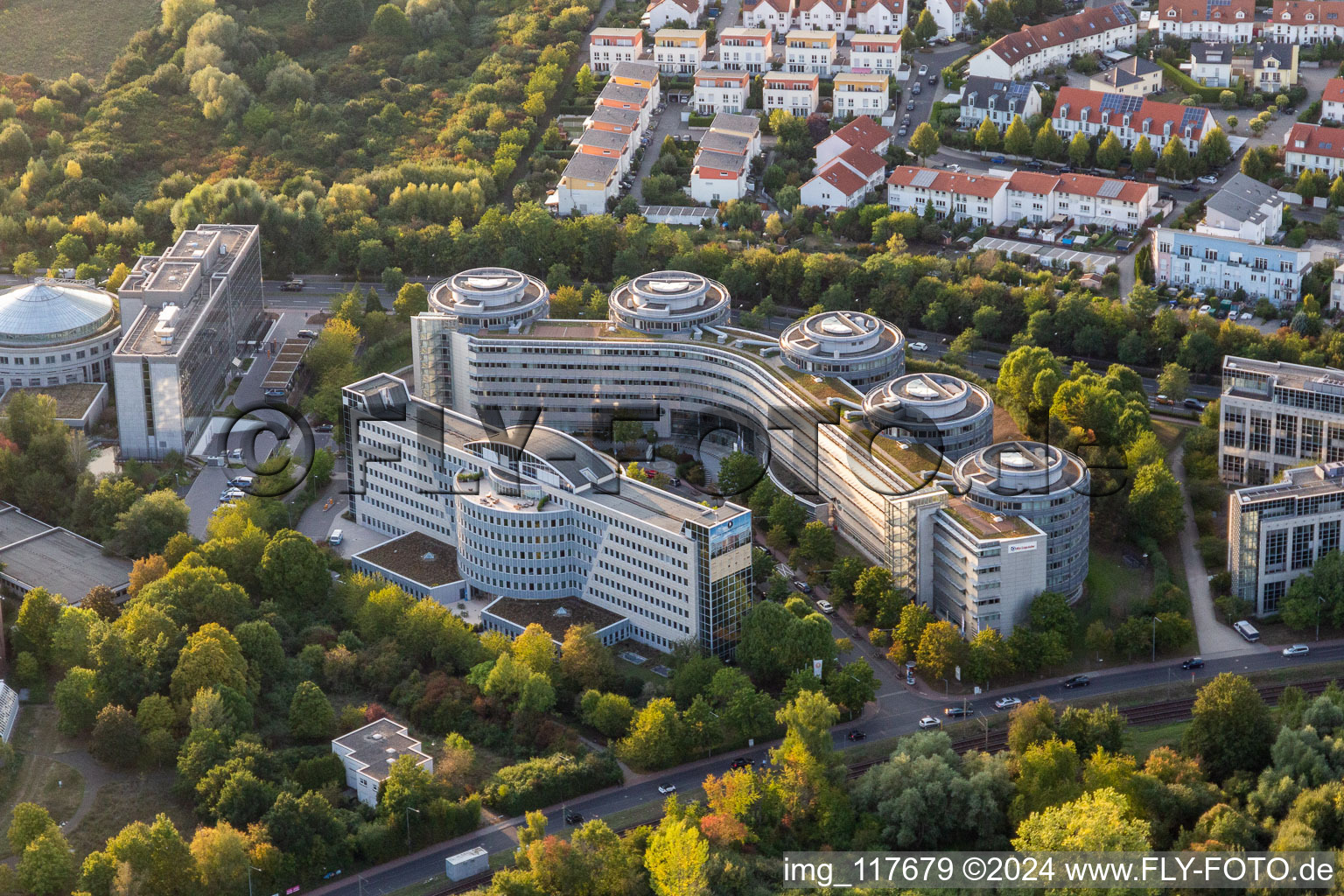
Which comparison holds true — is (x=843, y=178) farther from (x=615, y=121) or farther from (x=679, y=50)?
(x=679, y=50)

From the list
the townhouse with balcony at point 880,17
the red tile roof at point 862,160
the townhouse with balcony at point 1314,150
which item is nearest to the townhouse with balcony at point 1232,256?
the townhouse with balcony at point 1314,150

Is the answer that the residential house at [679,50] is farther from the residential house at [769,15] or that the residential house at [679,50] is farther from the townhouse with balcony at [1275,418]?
the townhouse with balcony at [1275,418]

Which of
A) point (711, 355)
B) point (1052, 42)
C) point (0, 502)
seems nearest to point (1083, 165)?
point (1052, 42)

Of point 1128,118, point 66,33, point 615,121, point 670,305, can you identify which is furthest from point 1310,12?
point 66,33

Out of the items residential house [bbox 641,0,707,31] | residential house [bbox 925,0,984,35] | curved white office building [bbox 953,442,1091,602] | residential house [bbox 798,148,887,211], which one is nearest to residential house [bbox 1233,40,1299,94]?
residential house [bbox 925,0,984,35]

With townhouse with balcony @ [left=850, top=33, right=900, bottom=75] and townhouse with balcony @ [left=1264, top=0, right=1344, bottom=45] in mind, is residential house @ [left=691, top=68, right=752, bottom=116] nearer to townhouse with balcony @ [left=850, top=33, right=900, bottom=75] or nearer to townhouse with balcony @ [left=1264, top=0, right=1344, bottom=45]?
townhouse with balcony @ [left=850, top=33, right=900, bottom=75]

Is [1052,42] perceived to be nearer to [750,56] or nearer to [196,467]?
[750,56]
